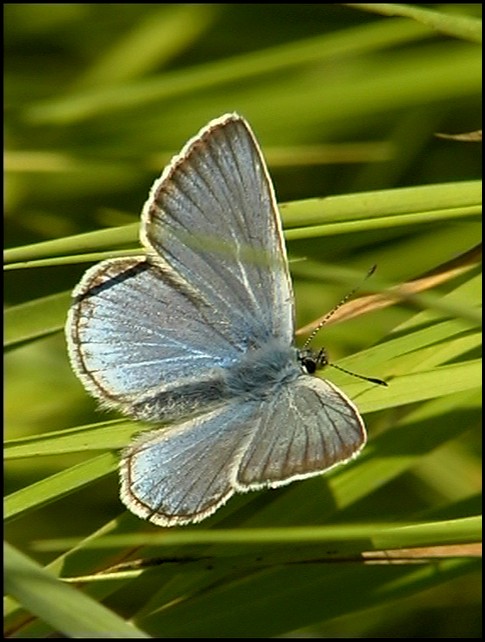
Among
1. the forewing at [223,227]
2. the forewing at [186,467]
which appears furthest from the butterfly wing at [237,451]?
the forewing at [223,227]

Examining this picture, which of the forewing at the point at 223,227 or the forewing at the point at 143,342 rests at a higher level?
the forewing at the point at 223,227

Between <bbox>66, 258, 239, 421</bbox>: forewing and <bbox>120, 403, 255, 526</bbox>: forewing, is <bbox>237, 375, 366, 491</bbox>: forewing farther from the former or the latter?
<bbox>66, 258, 239, 421</bbox>: forewing

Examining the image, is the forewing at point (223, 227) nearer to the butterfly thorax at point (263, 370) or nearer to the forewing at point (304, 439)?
the butterfly thorax at point (263, 370)

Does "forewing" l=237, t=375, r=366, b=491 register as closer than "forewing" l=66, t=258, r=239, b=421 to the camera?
Yes

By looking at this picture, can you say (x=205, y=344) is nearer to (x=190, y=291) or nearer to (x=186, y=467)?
(x=190, y=291)

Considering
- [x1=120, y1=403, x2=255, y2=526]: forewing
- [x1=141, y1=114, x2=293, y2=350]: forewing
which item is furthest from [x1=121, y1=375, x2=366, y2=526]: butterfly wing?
[x1=141, y1=114, x2=293, y2=350]: forewing

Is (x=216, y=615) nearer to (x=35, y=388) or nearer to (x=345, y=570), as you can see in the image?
(x=345, y=570)
